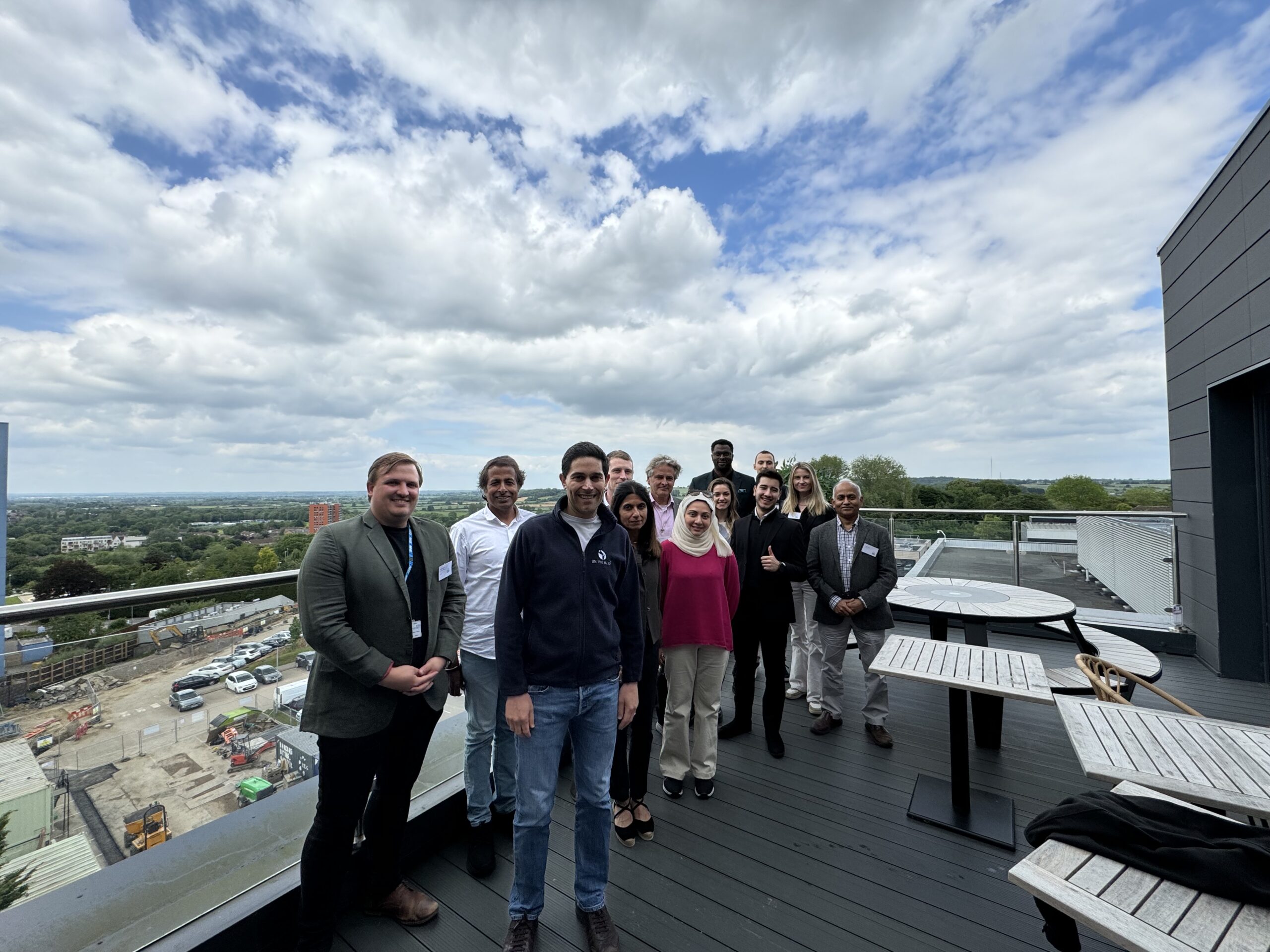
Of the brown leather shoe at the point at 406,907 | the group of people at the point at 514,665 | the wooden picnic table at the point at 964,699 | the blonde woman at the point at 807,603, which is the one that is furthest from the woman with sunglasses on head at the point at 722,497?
the brown leather shoe at the point at 406,907

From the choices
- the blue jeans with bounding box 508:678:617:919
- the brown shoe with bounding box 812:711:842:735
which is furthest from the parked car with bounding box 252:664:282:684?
the brown shoe with bounding box 812:711:842:735

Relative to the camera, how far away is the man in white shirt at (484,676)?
80.7 inches

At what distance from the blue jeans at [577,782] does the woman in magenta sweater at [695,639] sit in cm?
78

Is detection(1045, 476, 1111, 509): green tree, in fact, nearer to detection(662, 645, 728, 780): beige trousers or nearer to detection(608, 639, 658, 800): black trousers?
detection(662, 645, 728, 780): beige trousers

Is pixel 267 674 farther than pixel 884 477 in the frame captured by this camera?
No

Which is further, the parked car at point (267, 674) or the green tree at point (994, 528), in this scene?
the green tree at point (994, 528)

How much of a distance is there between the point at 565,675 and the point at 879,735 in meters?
2.53

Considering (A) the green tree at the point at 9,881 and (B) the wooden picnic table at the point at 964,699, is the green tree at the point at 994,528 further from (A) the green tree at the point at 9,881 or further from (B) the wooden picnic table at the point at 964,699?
(A) the green tree at the point at 9,881

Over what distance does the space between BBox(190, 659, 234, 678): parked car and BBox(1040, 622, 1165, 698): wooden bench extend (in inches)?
152

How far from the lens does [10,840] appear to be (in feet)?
3.76

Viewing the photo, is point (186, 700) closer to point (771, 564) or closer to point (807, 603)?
point (771, 564)

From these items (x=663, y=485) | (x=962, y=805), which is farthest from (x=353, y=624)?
(x=962, y=805)

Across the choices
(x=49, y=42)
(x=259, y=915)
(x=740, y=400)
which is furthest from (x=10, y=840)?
(x=740, y=400)

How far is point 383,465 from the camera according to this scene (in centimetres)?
169
